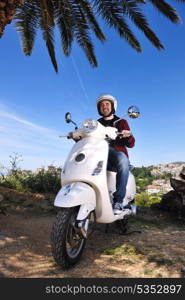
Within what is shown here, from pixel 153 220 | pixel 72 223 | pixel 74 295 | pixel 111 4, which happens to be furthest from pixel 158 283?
pixel 111 4

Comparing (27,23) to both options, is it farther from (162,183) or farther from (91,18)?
(162,183)

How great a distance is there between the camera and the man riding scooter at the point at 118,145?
11.1 ft

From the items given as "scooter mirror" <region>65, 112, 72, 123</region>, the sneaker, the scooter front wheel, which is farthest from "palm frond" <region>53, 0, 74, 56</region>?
the scooter front wheel

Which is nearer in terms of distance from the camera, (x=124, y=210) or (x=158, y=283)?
(x=158, y=283)

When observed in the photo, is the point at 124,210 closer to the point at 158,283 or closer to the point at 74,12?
the point at 158,283

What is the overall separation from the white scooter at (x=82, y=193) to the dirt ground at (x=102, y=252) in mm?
253

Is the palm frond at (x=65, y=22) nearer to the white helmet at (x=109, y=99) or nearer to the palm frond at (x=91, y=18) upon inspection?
the palm frond at (x=91, y=18)

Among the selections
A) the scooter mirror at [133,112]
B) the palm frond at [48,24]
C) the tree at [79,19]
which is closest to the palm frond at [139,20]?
the tree at [79,19]

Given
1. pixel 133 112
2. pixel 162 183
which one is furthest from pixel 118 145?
pixel 162 183

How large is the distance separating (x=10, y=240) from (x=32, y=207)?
96.6 inches

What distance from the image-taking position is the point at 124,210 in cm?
349

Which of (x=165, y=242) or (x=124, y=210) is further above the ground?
(x=124, y=210)

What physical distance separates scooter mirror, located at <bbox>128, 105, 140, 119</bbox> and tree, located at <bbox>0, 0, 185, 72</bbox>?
15.6 feet

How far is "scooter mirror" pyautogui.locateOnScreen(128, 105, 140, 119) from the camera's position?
10.9ft
